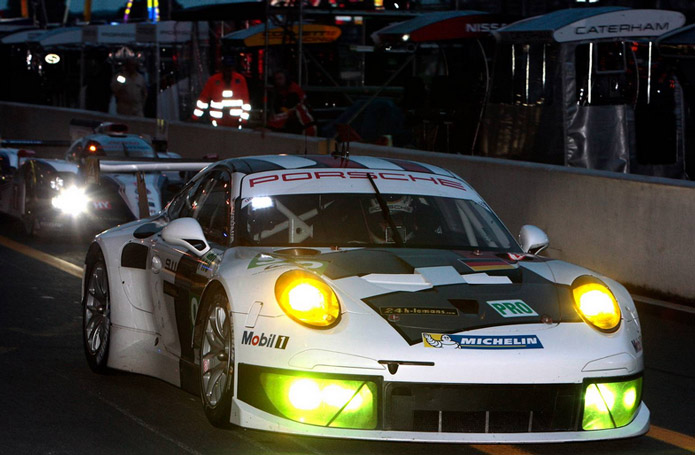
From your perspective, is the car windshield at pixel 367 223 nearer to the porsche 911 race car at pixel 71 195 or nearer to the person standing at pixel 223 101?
the porsche 911 race car at pixel 71 195

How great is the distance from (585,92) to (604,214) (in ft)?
22.4

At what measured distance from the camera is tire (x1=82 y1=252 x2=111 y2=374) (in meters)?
7.48

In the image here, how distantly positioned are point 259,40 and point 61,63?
17.0 metres

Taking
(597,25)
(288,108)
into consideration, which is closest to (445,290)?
(597,25)

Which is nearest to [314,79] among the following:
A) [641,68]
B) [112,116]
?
[112,116]

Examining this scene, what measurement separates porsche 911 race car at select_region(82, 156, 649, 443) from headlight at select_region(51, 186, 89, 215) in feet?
26.2

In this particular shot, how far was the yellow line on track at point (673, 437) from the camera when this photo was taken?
616 cm

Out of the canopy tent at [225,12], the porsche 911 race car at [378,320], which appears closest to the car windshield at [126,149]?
the canopy tent at [225,12]

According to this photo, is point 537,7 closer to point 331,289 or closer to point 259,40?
point 259,40

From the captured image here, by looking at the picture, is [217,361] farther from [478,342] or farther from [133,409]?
[478,342]

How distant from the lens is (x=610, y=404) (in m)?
5.55

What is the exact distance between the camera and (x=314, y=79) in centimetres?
3061

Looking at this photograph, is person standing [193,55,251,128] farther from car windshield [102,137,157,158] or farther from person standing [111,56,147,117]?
car windshield [102,137,157,158]

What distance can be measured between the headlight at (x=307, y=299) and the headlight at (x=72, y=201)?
9590 millimetres
